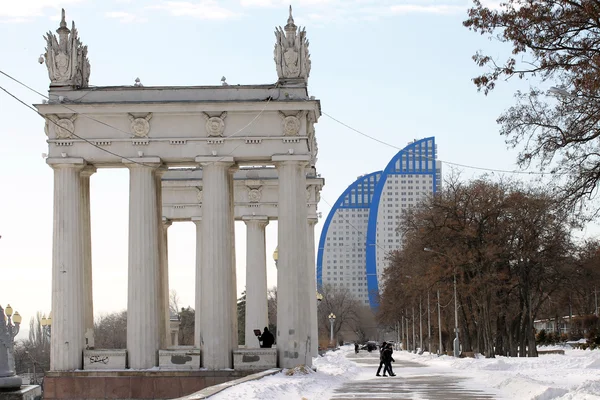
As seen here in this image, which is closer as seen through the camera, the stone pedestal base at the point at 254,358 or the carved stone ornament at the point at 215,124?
the stone pedestal base at the point at 254,358

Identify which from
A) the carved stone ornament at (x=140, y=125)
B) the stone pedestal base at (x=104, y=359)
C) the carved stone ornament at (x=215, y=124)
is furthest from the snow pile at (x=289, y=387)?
the carved stone ornament at (x=140, y=125)

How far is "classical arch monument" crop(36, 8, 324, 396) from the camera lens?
43969 mm

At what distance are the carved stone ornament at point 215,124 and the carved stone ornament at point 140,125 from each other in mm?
2408

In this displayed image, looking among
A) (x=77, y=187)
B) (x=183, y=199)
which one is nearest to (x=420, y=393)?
(x=77, y=187)

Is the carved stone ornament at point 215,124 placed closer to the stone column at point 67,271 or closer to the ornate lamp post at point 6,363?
the stone column at point 67,271

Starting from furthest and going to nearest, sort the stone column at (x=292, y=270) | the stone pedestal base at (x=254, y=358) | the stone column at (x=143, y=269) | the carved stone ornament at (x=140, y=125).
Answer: the carved stone ornament at (x=140, y=125) < the stone column at (x=143, y=269) < the stone column at (x=292, y=270) < the stone pedestal base at (x=254, y=358)

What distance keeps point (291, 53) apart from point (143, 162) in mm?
7650

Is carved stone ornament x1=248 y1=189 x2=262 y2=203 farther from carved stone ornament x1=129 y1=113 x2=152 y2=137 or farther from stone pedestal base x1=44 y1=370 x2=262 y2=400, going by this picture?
stone pedestal base x1=44 y1=370 x2=262 y2=400

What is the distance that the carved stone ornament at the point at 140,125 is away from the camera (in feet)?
146

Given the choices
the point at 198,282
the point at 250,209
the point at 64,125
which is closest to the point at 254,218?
the point at 250,209

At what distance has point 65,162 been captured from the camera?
4422 centimetres

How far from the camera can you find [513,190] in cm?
7356

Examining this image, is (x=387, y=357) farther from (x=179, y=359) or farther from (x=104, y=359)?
(x=104, y=359)

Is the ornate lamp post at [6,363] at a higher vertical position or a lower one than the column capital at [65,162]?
lower
